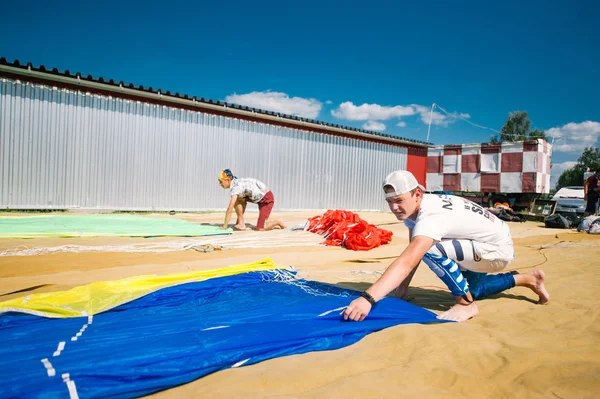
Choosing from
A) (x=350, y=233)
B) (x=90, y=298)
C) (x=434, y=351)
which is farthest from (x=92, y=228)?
(x=434, y=351)

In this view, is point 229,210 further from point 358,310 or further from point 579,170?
point 579,170

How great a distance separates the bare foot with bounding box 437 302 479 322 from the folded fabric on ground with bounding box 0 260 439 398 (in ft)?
0.26

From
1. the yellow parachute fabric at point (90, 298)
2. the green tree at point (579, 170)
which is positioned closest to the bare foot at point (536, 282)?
the yellow parachute fabric at point (90, 298)

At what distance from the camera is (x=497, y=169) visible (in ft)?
40.7

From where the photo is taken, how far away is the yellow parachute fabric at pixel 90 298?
2.04 m

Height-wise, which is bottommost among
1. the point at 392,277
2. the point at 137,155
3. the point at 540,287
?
the point at 540,287

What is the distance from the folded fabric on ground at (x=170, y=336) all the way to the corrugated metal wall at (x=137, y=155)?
303 inches

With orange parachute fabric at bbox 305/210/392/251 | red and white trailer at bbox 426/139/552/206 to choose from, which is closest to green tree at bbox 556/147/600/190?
red and white trailer at bbox 426/139/552/206

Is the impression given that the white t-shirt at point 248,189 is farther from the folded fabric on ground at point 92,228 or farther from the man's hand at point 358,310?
the man's hand at point 358,310

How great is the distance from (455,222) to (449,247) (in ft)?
0.63

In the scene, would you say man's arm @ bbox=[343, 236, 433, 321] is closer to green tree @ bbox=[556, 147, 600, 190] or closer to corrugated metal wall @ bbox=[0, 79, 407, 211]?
corrugated metal wall @ bbox=[0, 79, 407, 211]

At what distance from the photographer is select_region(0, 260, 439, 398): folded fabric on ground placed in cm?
133

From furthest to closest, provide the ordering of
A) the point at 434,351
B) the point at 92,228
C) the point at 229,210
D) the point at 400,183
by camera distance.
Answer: the point at 229,210, the point at 92,228, the point at 400,183, the point at 434,351

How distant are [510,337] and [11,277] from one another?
3.54 metres
